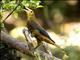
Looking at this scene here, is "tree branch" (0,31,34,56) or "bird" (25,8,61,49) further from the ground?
"bird" (25,8,61,49)

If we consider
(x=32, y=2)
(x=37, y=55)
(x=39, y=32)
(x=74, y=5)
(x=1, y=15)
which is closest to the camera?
(x=39, y=32)

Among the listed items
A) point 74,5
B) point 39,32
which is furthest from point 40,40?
point 74,5

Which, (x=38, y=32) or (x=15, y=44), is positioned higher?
(x=38, y=32)

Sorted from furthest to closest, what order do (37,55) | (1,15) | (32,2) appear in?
(32,2) → (1,15) → (37,55)

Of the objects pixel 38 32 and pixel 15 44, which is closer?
pixel 38 32

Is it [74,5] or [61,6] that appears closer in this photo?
[61,6]

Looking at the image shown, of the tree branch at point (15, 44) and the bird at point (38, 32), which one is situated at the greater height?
the bird at point (38, 32)

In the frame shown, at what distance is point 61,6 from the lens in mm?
9758

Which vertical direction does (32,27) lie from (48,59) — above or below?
above

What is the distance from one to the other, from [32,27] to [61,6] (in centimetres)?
648

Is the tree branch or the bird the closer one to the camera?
the bird

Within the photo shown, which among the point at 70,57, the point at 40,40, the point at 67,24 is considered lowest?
the point at 67,24

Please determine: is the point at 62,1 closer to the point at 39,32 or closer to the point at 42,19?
the point at 42,19

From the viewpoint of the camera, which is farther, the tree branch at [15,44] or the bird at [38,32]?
the tree branch at [15,44]
